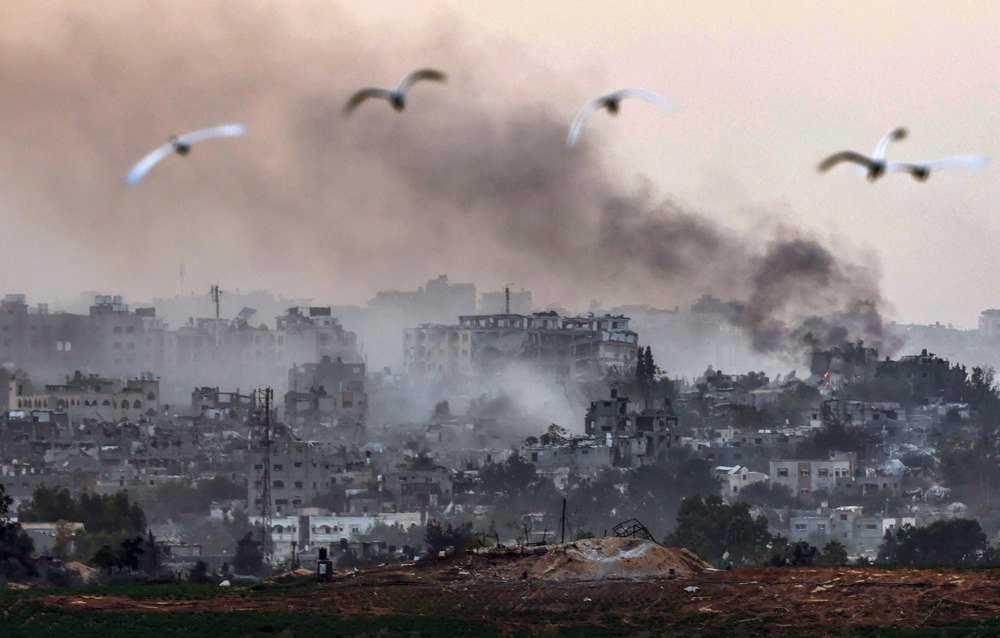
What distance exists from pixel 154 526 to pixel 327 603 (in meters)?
65.6

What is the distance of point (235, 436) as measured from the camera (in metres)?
161

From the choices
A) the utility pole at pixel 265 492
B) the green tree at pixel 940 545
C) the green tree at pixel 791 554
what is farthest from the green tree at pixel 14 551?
the green tree at pixel 940 545

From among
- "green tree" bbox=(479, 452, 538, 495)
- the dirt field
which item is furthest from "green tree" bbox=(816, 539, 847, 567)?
"green tree" bbox=(479, 452, 538, 495)

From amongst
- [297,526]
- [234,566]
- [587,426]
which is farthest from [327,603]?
[587,426]

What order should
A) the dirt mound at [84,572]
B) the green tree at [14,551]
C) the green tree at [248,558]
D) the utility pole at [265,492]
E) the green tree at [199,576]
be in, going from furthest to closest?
the utility pole at [265,492], the green tree at [248,558], the green tree at [14,551], the dirt mound at [84,572], the green tree at [199,576]

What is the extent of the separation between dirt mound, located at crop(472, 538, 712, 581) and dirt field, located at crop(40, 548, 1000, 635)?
0.23 feet

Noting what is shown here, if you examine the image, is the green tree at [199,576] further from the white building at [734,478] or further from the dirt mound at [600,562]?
the white building at [734,478]

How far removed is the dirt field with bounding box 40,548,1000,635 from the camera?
55125mm

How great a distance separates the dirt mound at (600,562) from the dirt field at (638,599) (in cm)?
7

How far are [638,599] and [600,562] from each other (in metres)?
2.63

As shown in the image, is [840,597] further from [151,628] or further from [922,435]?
[922,435]

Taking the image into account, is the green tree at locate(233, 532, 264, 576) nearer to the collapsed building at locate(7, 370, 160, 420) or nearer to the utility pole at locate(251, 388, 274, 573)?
the utility pole at locate(251, 388, 274, 573)

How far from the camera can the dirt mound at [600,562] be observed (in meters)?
59.7

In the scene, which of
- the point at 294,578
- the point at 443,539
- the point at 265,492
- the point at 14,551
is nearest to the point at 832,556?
the point at 443,539
